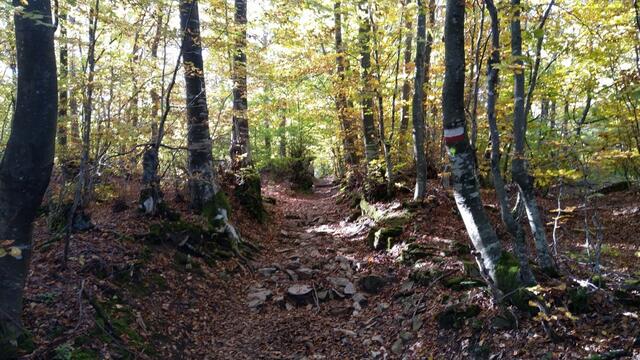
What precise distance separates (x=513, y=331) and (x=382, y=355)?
69.3 inches

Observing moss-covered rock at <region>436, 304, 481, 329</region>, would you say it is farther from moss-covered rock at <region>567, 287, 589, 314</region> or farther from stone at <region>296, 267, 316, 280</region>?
stone at <region>296, 267, 316, 280</region>

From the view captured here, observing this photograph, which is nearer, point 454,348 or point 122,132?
point 454,348

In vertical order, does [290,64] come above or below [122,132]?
above

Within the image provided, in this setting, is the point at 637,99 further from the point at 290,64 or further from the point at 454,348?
the point at 290,64

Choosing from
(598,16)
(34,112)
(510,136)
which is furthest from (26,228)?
(598,16)

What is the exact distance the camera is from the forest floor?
4539mm

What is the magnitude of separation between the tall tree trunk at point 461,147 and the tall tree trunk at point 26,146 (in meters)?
4.53

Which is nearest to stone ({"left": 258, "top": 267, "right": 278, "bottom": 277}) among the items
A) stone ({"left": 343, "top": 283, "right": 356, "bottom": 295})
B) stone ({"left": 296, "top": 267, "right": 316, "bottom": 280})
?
stone ({"left": 296, "top": 267, "right": 316, "bottom": 280})

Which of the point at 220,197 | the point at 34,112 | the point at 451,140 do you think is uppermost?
the point at 34,112

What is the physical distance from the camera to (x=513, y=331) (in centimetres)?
475

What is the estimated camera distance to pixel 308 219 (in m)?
→ 13.8

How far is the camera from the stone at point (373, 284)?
24.5 feet

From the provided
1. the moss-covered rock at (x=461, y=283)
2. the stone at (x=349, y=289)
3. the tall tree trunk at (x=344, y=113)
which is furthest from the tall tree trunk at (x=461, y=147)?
the tall tree trunk at (x=344, y=113)

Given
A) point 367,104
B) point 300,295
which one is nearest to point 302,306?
point 300,295
